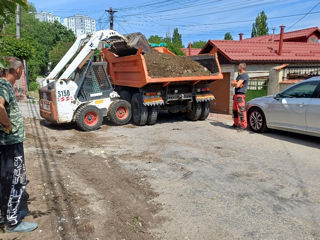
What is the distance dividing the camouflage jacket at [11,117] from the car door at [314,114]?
603 centimetres

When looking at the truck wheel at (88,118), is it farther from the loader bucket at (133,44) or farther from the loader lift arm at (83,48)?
the loader bucket at (133,44)

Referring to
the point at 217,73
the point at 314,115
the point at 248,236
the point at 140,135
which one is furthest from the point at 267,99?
the point at 248,236

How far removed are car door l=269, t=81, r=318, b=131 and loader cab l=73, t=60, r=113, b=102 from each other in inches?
203

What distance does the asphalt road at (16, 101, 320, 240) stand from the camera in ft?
10.7

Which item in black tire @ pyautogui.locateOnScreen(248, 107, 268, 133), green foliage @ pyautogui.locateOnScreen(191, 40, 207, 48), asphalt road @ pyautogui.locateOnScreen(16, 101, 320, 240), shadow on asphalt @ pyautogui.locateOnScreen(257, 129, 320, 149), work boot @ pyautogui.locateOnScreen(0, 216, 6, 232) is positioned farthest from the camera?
green foliage @ pyautogui.locateOnScreen(191, 40, 207, 48)

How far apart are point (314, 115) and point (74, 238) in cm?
576

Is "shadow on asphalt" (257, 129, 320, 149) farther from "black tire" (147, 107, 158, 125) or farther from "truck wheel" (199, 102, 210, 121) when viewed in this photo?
"black tire" (147, 107, 158, 125)

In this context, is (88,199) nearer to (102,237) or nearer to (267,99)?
(102,237)

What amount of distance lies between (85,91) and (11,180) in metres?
6.13

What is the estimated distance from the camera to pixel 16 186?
120 inches

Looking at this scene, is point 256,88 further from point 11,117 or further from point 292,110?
point 11,117

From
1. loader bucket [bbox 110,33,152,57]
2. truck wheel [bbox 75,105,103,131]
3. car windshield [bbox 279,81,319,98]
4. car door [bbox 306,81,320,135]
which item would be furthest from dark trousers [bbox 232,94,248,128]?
truck wheel [bbox 75,105,103,131]

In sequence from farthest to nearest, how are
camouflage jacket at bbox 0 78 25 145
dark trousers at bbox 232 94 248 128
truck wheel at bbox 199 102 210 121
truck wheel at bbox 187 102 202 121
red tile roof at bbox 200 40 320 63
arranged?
red tile roof at bbox 200 40 320 63 → truck wheel at bbox 199 102 210 121 → truck wheel at bbox 187 102 202 121 → dark trousers at bbox 232 94 248 128 → camouflage jacket at bbox 0 78 25 145

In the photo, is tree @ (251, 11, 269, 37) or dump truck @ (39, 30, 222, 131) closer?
dump truck @ (39, 30, 222, 131)
